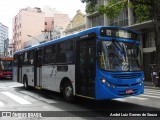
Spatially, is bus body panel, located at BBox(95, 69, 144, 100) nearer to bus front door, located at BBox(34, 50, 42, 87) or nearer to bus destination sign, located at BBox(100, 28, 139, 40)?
bus destination sign, located at BBox(100, 28, 139, 40)

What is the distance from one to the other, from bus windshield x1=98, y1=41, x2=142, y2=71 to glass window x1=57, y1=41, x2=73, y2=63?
2.24 meters

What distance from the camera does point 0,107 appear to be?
437 inches

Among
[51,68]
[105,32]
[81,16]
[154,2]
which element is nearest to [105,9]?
[154,2]

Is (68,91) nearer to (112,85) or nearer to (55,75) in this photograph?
(55,75)

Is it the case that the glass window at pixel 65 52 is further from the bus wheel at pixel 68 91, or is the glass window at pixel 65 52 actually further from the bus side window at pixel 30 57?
the bus side window at pixel 30 57

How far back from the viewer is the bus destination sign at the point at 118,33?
1023cm

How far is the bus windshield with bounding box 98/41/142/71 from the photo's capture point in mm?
9891

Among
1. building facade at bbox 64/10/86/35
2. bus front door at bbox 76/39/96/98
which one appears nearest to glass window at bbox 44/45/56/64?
bus front door at bbox 76/39/96/98

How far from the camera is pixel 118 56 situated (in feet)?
33.3

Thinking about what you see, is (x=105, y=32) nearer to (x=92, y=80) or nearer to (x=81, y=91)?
(x=92, y=80)

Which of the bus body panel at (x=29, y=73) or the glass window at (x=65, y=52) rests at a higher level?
the glass window at (x=65, y=52)

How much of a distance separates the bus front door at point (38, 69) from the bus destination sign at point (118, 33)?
20.8ft

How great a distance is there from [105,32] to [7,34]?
126 metres

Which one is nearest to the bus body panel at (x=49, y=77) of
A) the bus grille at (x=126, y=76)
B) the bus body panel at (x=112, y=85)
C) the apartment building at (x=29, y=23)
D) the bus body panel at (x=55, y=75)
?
the bus body panel at (x=55, y=75)
